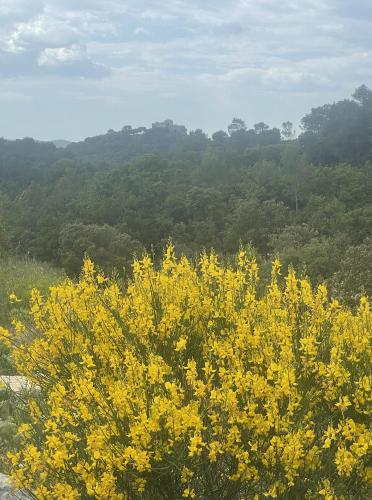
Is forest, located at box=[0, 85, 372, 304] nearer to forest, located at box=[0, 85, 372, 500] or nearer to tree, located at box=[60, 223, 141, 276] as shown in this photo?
tree, located at box=[60, 223, 141, 276]

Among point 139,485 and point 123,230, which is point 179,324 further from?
point 123,230

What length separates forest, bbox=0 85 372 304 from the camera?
27.3 m

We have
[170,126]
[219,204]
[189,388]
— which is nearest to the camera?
[189,388]

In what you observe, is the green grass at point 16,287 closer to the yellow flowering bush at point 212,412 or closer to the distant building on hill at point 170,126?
the yellow flowering bush at point 212,412

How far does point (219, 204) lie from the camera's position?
135 feet

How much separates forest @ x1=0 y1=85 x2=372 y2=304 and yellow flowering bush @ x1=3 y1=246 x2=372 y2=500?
7215 millimetres

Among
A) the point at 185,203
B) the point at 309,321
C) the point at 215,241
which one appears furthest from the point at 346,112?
the point at 309,321

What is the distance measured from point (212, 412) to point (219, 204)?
3837 cm

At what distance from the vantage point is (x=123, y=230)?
38.5m

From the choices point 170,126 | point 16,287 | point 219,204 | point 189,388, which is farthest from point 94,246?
point 170,126

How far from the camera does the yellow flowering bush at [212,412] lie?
113 inches

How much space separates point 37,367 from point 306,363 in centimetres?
190

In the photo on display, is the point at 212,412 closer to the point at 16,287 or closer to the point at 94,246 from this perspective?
the point at 16,287

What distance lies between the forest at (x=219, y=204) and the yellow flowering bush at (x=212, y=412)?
7215 mm
